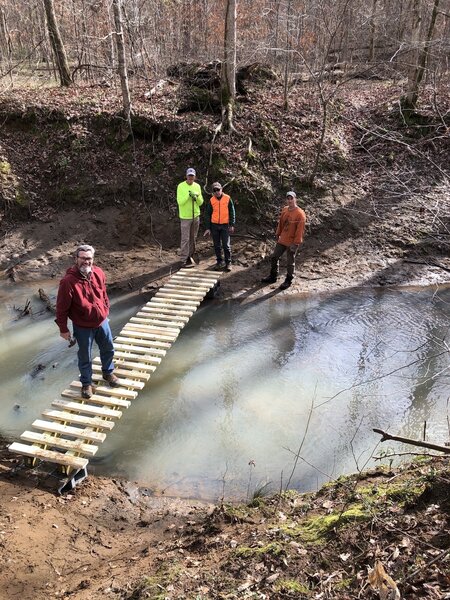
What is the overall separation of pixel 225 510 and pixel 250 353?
11.1 feet

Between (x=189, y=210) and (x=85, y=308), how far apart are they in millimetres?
4759

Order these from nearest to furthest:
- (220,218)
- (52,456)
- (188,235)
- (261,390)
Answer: (52,456), (261,390), (220,218), (188,235)

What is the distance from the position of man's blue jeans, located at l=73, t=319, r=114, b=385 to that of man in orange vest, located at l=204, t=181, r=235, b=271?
4.19 metres

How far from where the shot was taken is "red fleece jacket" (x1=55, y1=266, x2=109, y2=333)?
16.5 ft

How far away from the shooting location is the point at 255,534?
375 cm

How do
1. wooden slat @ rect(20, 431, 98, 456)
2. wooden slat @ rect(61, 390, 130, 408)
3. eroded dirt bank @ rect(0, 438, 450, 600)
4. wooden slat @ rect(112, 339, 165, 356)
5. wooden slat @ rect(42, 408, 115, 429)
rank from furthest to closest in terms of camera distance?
wooden slat @ rect(112, 339, 165, 356)
wooden slat @ rect(61, 390, 130, 408)
wooden slat @ rect(42, 408, 115, 429)
wooden slat @ rect(20, 431, 98, 456)
eroded dirt bank @ rect(0, 438, 450, 600)

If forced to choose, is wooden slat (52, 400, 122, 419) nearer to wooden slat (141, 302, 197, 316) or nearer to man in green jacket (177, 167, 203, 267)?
wooden slat (141, 302, 197, 316)

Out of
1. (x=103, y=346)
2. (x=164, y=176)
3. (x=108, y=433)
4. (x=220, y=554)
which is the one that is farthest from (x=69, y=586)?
(x=164, y=176)

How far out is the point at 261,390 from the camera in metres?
6.52

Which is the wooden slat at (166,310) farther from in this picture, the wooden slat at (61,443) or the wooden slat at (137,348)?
the wooden slat at (61,443)

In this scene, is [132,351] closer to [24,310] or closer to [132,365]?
[132,365]

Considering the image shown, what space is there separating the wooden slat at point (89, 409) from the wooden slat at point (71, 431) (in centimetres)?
26

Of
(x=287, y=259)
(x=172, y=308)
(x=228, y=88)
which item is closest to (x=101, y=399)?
(x=172, y=308)

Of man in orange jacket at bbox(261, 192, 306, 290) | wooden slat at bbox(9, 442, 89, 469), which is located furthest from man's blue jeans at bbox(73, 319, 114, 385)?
man in orange jacket at bbox(261, 192, 306, 290)
